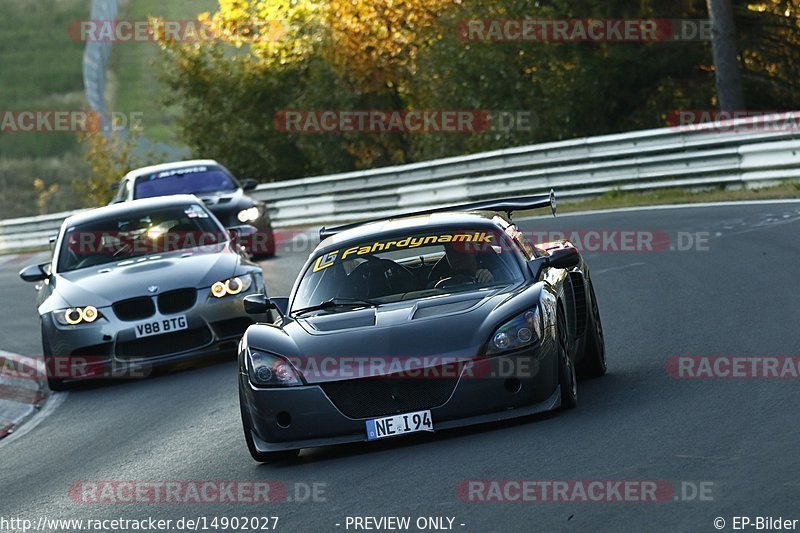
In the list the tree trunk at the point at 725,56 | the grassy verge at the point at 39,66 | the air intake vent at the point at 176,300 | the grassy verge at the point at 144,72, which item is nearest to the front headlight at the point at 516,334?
the air intake vent at the point at 176,300

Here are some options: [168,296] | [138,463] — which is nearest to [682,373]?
[138,463]

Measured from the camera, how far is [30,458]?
9883 mm

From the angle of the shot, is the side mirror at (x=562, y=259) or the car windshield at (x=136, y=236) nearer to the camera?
the side mirror at (x=562, y=259)

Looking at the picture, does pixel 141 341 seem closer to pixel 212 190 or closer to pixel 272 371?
pixel 272 371

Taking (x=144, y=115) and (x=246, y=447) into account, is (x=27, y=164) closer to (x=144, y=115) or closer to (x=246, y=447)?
(x=144, y=115)

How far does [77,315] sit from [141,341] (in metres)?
0.62

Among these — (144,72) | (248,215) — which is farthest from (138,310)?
(144,72)

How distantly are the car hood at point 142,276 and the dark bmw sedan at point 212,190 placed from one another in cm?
820

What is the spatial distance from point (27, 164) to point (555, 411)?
6748 cm

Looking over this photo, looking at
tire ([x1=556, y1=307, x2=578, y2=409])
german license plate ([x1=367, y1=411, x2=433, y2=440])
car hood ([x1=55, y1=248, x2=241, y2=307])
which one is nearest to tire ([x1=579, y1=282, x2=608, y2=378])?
tire ([x1=556, y1=307, x2=578, y2=409])

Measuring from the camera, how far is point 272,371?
7973 mm

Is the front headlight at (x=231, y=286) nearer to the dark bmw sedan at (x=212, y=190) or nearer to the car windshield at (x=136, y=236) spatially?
the car windshield at (x=136, y=236)

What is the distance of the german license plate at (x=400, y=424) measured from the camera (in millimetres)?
7684

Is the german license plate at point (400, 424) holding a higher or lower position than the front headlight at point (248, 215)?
lower
